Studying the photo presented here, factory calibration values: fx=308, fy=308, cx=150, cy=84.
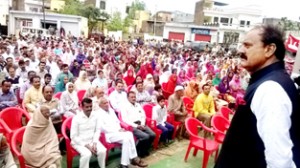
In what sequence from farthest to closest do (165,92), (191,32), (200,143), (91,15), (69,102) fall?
(191,32) < (91,15) < (165,92) < (69,102) < (200,143)

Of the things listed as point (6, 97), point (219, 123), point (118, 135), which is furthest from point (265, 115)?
point (6, 97)

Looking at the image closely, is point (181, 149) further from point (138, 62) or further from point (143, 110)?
point (138, 62)

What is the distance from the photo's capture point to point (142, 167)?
15.6 feet

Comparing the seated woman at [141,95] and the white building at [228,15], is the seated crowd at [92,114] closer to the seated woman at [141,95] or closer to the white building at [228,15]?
the seated woman at [141,95]

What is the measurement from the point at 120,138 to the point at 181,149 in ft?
4.96

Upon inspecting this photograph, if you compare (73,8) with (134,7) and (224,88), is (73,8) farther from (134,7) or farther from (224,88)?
(224,88)

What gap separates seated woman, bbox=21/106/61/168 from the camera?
3.69 meters

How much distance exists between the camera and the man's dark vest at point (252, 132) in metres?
1.28

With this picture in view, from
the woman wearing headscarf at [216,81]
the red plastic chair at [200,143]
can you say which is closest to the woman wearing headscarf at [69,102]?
the red plastic chair at [200,143]

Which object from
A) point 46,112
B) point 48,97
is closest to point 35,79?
point 48,97

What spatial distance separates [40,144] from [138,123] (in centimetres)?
193

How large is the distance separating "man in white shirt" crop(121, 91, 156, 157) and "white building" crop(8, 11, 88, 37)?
82.6 ft

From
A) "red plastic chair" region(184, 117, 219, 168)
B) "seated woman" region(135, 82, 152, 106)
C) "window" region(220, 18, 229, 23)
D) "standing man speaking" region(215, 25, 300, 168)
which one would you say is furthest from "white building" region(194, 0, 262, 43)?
"standing man speaking" region(215, 25, 300, 168)

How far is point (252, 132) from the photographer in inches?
52.4
